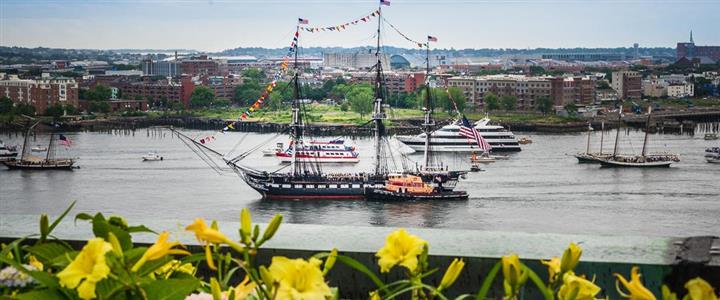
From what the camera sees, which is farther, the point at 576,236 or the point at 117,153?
the point at 117,153

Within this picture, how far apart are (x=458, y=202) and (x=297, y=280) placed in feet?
27.6

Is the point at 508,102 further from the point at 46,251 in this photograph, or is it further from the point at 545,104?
the point at 46,251

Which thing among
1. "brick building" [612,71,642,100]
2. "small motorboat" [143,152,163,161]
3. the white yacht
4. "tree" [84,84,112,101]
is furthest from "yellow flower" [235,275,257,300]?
"brick building" [612,71,642,100]

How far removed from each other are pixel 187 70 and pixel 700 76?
458 inches

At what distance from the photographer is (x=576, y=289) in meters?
0.31

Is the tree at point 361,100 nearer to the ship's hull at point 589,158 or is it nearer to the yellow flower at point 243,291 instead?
the ship's hull at point 589,158

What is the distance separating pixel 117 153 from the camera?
1296 cm

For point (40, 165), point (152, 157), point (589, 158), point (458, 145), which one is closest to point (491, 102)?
point (458, 145)

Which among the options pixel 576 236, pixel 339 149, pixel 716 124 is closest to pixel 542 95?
pixel 716 124

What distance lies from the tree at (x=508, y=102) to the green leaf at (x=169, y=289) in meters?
19.4

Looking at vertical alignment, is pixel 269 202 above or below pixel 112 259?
below

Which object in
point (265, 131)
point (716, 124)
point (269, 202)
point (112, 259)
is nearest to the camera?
point (112, 259)

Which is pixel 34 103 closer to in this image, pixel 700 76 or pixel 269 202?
pixel 269 202

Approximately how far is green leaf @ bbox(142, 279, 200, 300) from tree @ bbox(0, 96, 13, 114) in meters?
18.2
